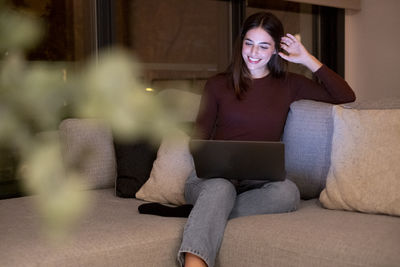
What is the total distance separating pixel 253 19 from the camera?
2.43 meters

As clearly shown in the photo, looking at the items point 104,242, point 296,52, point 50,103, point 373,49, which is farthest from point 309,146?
point 373,49

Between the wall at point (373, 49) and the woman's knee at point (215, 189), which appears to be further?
the wall at point (373, 49)

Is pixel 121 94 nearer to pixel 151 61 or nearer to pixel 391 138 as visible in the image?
pixel 391 138

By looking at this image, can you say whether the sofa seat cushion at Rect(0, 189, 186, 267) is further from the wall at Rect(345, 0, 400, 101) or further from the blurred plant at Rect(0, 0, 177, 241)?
the wall at Rect(345, 0, 400, 101)

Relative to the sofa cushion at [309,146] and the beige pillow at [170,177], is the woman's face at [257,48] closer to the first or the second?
the sofa cushion at [309,146]

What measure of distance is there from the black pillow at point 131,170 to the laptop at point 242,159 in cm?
51

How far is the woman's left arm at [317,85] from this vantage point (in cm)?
242

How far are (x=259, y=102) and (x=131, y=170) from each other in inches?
24.8

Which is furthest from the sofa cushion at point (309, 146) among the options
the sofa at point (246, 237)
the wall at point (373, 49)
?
the wall at point (373, 49)

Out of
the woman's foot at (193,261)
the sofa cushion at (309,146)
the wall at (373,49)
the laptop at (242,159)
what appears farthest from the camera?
the wall at (373,49)

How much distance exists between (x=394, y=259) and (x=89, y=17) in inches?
103

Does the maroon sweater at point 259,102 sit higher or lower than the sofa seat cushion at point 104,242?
higher

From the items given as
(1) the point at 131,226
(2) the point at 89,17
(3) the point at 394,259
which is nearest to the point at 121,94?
(3) the point at 394,259

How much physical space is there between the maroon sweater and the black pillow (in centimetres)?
30
